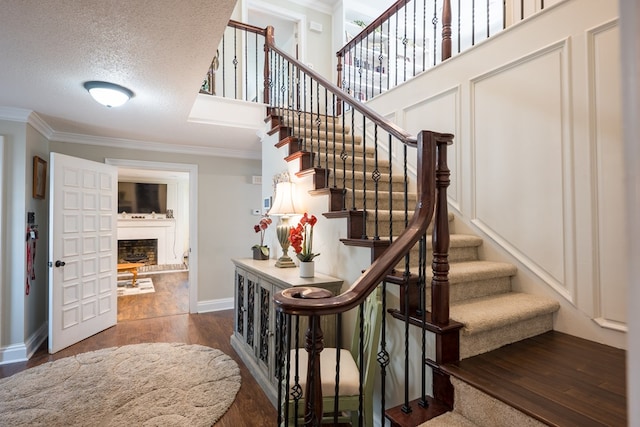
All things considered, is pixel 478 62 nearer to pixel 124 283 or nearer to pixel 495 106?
pixel 495 106

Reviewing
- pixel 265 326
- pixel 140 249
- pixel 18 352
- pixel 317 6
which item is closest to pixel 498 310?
pixel 265 326

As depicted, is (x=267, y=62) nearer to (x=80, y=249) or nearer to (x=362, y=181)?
(x=362, y=181)

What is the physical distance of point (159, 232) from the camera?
8820 millimetres

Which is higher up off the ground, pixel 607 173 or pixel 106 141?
pixel 106 141

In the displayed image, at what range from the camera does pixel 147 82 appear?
244cm

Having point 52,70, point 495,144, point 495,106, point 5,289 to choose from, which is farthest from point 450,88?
point 5,289

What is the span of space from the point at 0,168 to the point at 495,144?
435 centimetres

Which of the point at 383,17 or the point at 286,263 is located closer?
the point at 286,263

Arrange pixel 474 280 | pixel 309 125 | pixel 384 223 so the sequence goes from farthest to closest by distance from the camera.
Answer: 1. pixel 309 125
2. pixel 384 223
3. pixel 474 280

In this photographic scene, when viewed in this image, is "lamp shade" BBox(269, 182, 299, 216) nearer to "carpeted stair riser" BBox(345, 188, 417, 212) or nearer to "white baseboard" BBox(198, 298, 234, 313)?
"carpeted stair riser" BBox(345, 188, 417, 212)

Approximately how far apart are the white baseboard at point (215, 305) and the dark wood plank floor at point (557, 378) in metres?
3.96

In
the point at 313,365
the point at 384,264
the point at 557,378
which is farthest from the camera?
the point at 557,378

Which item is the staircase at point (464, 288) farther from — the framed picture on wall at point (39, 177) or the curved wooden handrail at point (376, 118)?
the framed picture on wall at point (39, 177)

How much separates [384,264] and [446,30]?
2.49 metres
